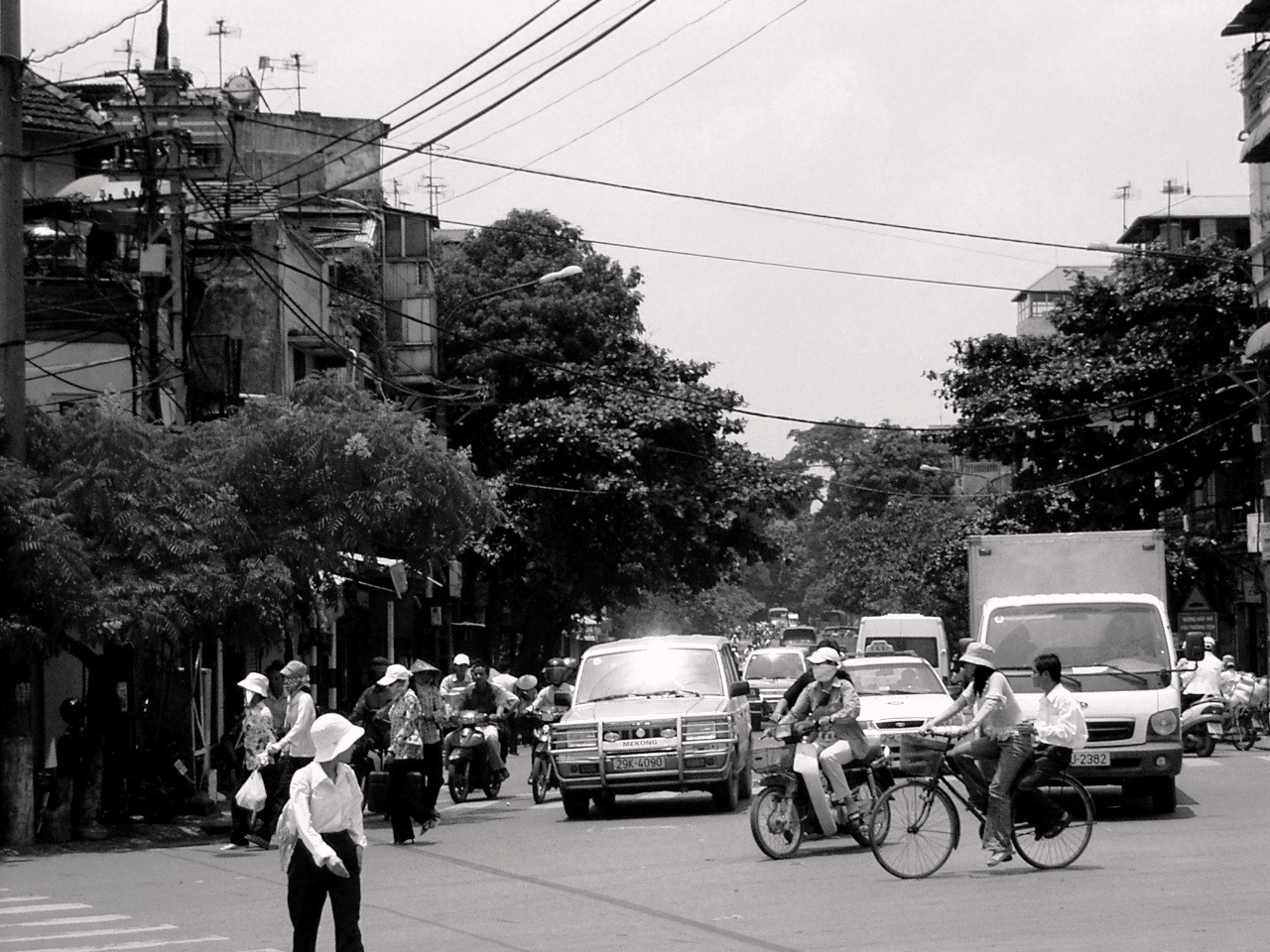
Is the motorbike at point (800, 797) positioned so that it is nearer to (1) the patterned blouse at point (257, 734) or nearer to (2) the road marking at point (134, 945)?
(2) the road marking at point (134, 945)

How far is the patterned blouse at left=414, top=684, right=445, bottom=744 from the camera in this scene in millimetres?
19875

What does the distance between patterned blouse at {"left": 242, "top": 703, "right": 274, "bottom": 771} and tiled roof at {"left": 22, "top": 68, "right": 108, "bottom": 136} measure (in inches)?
549

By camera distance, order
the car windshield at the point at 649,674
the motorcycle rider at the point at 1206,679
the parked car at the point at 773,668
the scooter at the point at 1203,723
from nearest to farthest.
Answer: the car windshield at the point at 649,674
the scooter at the point at 1203,723
the motorcycle rider at the point at 1206,679
the parked car at the point at 773,668

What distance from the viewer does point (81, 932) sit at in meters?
12.3

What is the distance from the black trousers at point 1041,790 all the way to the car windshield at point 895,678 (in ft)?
34.6

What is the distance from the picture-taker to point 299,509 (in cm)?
2138

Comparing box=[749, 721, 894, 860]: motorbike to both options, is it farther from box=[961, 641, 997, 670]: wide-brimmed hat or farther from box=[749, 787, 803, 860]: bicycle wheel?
box=[961, 641, 997, 670]: wide-brimmed hat

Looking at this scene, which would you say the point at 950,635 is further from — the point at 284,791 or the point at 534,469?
the point at 284,791

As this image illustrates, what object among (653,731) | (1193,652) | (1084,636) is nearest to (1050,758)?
(1084,636)

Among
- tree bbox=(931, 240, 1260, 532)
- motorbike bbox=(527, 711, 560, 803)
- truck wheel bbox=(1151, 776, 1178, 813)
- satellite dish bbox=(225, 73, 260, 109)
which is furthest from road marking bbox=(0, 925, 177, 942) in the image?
tree bbox=(931, 240, 1260, 532)

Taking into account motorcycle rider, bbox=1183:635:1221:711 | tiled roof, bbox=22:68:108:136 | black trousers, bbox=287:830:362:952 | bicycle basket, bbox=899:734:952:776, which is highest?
tiled roof, bbox=22:68:108:136

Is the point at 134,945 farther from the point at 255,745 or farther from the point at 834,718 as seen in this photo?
the point at 255,745

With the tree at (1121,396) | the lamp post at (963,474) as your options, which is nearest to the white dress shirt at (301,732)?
the tree at (1121,396)

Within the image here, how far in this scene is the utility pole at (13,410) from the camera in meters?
19.3
